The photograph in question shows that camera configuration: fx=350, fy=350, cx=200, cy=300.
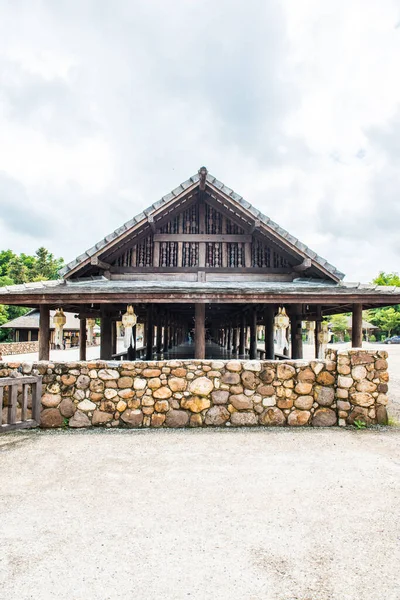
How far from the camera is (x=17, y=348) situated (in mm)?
30344

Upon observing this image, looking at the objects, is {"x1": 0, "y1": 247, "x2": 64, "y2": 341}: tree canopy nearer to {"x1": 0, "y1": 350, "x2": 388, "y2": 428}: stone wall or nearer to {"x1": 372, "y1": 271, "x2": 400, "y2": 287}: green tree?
{"x1": 0, "y1": 350, "x2": 388, "y2": 428}: stone wall

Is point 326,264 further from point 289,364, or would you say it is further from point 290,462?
point 290,462

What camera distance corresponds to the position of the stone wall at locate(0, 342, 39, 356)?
1127 inches

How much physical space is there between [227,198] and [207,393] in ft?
19.3

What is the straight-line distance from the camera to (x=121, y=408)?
244 inches

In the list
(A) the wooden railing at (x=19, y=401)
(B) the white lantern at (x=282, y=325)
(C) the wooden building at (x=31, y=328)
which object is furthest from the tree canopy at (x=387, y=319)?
(A) the wooden railing at (x=19, y=401)

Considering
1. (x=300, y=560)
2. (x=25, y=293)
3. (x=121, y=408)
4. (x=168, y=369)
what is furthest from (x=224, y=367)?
(x=25, y=293)

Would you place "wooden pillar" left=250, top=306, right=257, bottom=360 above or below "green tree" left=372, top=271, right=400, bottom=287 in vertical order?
below

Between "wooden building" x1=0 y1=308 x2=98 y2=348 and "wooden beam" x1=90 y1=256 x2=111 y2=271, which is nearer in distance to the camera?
"wooden beam" x1=90 y1=256 x2=111 y2=271

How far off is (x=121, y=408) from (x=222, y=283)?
4.96 meters

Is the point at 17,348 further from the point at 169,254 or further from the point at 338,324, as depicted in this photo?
the point at 338,324

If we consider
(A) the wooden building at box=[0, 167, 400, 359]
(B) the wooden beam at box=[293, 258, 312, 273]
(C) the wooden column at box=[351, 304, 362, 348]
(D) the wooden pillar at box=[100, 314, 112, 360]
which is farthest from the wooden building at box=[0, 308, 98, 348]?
(C) the wooden column at box=[351, 304, 362, 348]

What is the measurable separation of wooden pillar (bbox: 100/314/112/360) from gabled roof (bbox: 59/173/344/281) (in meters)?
1.82

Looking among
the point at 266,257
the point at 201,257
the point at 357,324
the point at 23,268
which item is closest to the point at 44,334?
the point at 201,257
